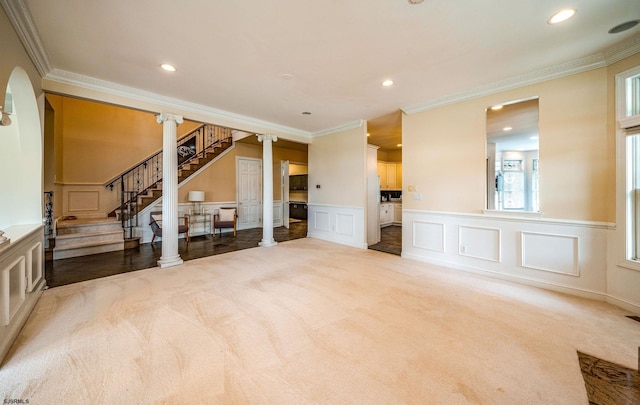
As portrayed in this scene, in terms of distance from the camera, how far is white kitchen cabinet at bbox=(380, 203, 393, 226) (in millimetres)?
8500

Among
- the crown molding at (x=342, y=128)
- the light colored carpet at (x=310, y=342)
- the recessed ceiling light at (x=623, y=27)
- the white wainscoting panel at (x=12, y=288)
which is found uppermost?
the crown molding at (x=342, y=128)

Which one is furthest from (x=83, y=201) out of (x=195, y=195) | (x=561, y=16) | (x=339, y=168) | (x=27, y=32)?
(x=561, y=16)

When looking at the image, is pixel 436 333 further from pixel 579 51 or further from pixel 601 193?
pixel 579 51

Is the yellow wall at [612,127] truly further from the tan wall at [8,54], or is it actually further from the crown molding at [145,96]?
the tan wall at [8,54]

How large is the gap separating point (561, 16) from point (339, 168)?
166 inches

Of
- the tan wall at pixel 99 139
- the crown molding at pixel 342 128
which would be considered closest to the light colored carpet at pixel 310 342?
the crown molding at pixel 342 128

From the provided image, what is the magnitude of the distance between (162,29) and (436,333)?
3921 mm

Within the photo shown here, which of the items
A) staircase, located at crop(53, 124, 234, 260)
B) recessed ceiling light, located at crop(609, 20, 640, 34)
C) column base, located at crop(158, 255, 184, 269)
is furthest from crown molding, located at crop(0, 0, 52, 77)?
recessed ceiling light, located at crop(609, 20, 640, 34)

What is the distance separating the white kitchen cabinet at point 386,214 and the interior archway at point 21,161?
796 cm

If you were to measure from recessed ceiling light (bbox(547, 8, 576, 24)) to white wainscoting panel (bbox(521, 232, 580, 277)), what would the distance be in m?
2.45

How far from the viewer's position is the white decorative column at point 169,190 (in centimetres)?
413

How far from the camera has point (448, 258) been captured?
404cm

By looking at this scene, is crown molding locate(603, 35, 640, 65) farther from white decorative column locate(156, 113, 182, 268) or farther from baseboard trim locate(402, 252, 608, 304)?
white decorative column locate(156, 113, 182, 268)

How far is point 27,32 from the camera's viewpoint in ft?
7.57
